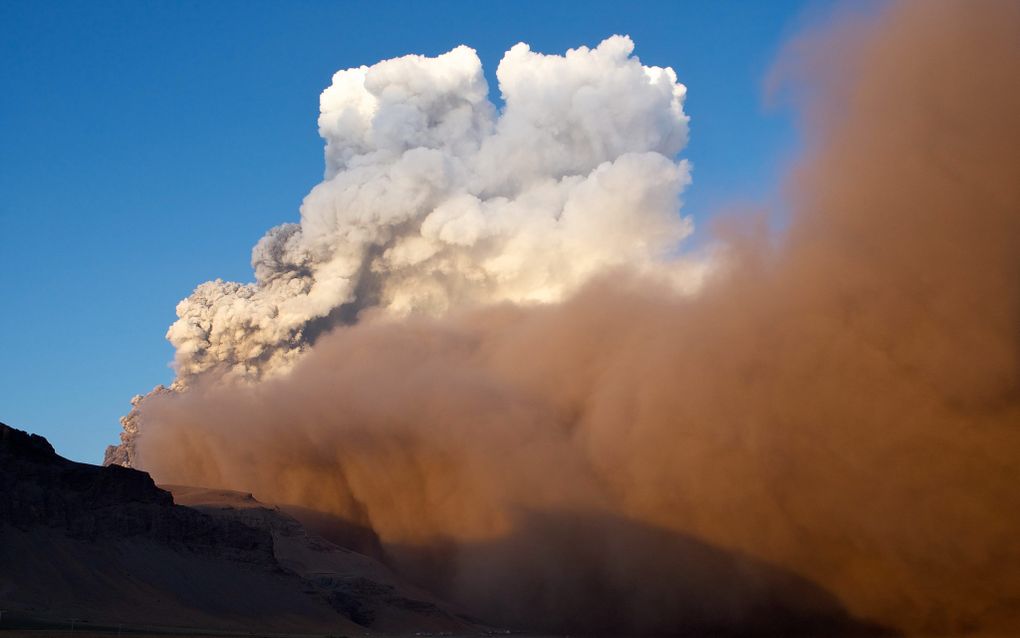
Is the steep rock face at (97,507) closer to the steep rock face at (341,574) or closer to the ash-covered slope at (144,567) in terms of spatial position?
the ash-covered slope at (144,567)

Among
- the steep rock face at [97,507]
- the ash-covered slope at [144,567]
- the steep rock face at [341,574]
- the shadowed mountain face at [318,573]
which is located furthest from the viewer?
the steep rock face at [341,574]

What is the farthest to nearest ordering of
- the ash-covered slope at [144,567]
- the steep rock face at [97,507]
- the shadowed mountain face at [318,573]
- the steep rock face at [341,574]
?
the steep rock face at [341,574], the steep rock face at [97,507], the shadowed mountain face at [318,573], the ash-covered slope at [144,567]

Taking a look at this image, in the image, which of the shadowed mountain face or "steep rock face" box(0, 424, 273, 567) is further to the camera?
"steep rock face" box(0, 424, 273, 567)

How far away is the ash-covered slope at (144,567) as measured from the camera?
59000 millimetres

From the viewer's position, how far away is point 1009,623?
63844 mm

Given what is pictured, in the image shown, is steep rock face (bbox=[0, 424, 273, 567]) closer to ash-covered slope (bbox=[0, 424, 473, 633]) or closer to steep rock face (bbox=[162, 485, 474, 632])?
ash-covered slope (bbox=[0, 424, 473, 633])

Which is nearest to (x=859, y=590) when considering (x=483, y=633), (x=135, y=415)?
(x=483, y=633)

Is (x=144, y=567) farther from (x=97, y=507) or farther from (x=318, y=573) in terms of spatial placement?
(x=318, y=573)

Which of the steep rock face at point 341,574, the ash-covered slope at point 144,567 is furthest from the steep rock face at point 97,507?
the steep rock face at point 341,574

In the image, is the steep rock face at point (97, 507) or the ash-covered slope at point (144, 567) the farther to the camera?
the steep rock face at point (97, 507)

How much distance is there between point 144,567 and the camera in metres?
65.4

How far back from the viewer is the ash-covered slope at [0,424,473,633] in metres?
59.0

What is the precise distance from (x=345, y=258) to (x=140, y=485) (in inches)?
1562

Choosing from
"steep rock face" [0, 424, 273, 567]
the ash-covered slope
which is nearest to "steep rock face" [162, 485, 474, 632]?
the ash-covered slope
